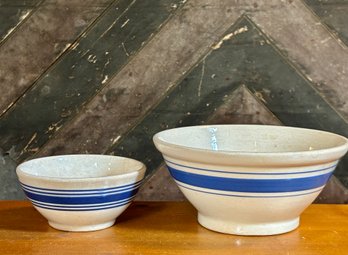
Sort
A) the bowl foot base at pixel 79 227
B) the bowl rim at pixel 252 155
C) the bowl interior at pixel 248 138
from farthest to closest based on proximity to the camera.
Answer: the bowl interior at pixel 248 138
the bowl foot base at pixel 79 227
the bowl rim at pixel 252 155

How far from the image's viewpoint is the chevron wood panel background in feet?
3.36

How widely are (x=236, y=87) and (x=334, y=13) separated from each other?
23cm

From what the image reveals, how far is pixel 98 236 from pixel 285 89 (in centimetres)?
46

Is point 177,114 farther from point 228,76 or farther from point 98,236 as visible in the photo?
point 98,236

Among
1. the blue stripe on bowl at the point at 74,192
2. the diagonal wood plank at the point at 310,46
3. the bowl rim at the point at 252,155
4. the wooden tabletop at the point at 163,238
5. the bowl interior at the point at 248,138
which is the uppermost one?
A: the diagonal wood plank at the point at 310,46

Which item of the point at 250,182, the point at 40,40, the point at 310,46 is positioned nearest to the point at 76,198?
the point at 250,182

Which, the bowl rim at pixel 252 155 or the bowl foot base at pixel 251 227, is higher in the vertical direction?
the bowl rim at pixel 252 155

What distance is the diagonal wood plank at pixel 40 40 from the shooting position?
104 centimetres

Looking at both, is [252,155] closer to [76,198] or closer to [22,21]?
[76,198]

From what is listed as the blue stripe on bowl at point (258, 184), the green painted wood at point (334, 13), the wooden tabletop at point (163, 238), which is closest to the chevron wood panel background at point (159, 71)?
the green painted wood at point (334, 13)

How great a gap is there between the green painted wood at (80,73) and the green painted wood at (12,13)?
111 millimetres

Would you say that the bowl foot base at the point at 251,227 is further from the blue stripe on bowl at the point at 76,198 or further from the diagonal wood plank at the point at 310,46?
the diagonal wood plank at the point at 310,46

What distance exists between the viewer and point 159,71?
104 centimetres

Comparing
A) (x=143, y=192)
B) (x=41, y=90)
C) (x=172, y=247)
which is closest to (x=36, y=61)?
(x=41, y=90)
